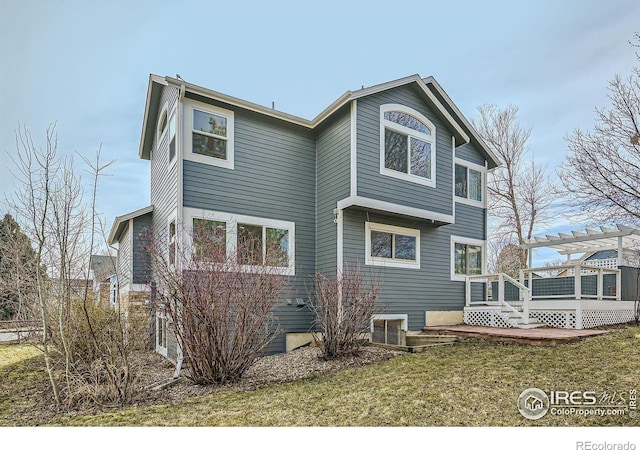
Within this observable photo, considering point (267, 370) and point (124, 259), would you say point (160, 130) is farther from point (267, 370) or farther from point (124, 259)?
point (267, 370)

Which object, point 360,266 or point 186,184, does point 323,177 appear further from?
point 186,184

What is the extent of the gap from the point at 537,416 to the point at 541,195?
1181cm

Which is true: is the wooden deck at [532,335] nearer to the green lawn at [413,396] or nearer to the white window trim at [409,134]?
the green lawn at [413,396]

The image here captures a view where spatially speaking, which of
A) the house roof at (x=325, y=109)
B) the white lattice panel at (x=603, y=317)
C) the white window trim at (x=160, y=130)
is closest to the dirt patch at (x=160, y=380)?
the white lattice panel at (x=603, y=317)

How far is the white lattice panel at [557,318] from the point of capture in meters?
7.25

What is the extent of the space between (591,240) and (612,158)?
217 cm

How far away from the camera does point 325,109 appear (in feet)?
24.3

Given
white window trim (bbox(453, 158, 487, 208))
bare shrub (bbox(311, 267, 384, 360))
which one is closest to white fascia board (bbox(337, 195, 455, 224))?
bare shrub (bbox(311, 267, 384, 360))

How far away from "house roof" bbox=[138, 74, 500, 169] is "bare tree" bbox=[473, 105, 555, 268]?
4.37 metres

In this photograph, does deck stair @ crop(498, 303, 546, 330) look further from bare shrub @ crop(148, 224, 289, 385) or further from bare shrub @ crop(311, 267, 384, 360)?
bare shrub @ crop(148, 224, 289, 385)

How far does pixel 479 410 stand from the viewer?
11.5 feet

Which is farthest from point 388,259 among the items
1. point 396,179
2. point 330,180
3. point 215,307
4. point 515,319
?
point 215,307

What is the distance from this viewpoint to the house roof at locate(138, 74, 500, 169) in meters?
6.62
